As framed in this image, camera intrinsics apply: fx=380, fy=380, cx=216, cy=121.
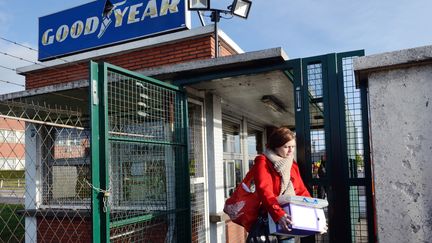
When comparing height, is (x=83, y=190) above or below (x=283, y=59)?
below

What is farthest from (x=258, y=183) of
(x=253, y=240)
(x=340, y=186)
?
(x=340, y=186)

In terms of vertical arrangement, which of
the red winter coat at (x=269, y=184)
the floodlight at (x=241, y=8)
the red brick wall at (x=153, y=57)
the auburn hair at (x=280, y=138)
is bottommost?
the red winter coat at (x=269, y=184)

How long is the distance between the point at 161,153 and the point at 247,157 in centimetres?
426

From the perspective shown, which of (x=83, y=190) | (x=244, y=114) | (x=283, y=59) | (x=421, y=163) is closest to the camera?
(x=421, y=163)

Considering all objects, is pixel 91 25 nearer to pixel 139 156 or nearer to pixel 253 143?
pixel 139 156

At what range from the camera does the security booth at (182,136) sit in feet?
12.7

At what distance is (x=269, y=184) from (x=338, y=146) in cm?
109

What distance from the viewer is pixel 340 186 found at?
396cm

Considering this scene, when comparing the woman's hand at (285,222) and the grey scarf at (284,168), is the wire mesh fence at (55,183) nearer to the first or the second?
the grey scarf at (284,168)

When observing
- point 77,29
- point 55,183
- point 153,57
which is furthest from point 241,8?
point 55,183

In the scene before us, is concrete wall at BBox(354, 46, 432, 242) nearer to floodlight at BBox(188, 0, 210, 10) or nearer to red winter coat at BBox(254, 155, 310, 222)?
red winter coat at BBox(254, 155, 310, 222)

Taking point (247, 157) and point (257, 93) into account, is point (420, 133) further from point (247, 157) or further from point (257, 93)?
point (247, 157)

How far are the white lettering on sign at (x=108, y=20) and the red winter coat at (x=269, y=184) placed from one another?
15.5 feet

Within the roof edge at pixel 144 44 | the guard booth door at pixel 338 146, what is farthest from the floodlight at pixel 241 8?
the guard booth door at pixel 338 146
